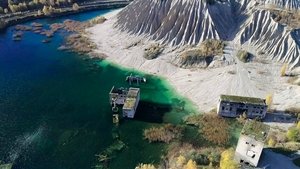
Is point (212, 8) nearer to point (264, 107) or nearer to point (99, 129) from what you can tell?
point (264, 107)

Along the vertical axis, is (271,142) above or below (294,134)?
above

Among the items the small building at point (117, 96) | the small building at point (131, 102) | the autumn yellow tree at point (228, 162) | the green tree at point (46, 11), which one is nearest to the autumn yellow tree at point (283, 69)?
the small building at point (131, 102)

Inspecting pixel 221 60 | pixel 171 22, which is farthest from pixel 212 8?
pixel 221 60

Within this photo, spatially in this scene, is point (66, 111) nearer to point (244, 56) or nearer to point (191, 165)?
point (191, 165)

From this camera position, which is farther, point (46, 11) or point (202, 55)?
point (46, 11)

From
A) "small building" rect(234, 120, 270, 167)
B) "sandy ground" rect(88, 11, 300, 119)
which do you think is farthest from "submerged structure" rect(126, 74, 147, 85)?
"small building" rect(234, 120, 270, 167)

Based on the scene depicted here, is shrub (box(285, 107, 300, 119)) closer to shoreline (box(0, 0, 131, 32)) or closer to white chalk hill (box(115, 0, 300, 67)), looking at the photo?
white chalk hill (box(115, 0, 300, 67))

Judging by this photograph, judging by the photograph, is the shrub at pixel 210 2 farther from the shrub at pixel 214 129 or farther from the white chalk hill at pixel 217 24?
the shrub at pixel 214 129

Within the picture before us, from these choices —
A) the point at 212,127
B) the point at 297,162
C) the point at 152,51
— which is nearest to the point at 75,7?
the point at 152,51
